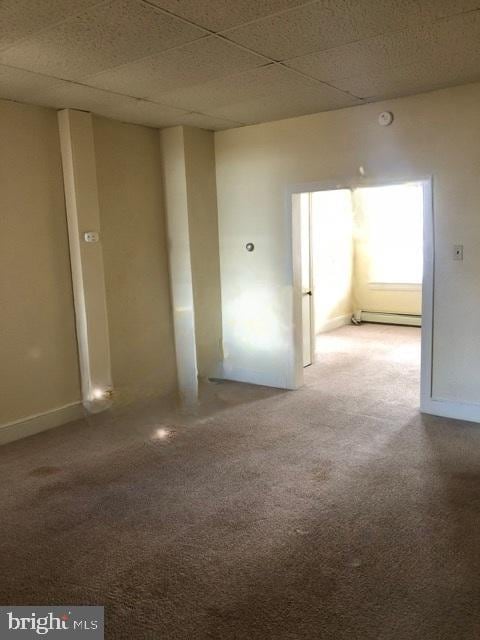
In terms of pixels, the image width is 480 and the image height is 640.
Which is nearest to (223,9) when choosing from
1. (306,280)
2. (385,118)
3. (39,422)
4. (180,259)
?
(385,118)

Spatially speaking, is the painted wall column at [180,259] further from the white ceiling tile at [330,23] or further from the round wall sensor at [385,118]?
the white ceiling tile at [330,23]

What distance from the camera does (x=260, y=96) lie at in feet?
12.7

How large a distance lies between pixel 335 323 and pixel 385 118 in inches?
162

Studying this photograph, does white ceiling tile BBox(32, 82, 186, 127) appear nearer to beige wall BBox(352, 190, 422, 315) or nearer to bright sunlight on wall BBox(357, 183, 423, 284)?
bright sunlight on wall BBox(357, 183, 423, 284)

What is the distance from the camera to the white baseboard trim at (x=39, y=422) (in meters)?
3.96

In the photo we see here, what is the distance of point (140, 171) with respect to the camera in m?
4.80

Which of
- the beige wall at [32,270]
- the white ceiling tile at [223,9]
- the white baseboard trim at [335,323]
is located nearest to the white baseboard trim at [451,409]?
the beige wall at [32,270]

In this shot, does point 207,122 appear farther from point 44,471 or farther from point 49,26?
point 44,471

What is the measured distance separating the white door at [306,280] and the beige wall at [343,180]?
2.41 feet

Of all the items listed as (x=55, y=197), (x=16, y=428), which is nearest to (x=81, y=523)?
(x=16, y=428)

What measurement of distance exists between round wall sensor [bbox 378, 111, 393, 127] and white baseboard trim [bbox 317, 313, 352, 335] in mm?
3746

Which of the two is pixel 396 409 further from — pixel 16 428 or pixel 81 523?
pixel 16 428

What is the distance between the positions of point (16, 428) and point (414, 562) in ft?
9.67

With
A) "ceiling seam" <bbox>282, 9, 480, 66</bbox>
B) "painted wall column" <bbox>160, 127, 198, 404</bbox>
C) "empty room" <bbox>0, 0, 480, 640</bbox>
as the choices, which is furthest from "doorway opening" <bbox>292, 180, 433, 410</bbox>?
"ceiling seam" <bbox>282, 9, 480, 66</bbox>
